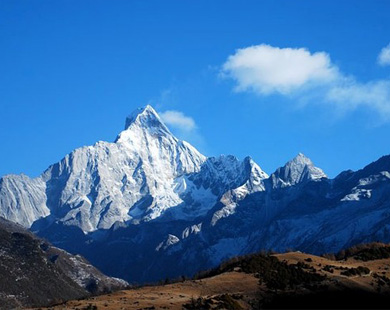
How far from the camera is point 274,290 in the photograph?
6270 inches

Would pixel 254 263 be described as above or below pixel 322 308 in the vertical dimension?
above

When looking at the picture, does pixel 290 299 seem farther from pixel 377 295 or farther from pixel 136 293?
pixel 136 293

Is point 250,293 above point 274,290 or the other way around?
the other way around

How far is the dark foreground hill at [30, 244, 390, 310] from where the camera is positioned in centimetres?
14625

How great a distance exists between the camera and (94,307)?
142 m

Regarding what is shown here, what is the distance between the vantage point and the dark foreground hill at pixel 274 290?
480 ft

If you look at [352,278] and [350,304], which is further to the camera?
[352,278]

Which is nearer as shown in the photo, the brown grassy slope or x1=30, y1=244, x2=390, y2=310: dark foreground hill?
x1=30, y1=244, x2=390, y2=310: dark foreground hill

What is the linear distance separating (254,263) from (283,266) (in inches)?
306

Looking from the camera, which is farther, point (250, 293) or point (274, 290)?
point (274, 290)

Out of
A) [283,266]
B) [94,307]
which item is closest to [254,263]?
[283,266]

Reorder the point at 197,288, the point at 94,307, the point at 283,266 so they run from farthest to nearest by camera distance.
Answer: the point at 283,266
the point at 197,288
the point at 94,307

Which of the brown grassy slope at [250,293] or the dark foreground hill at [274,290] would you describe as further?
the brown grassy slope at [250,293]

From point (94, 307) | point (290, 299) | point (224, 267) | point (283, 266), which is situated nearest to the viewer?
point (94, 307)
